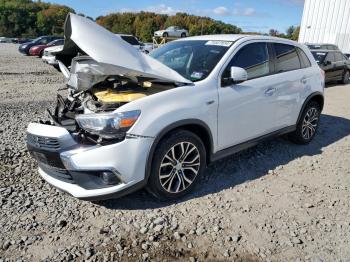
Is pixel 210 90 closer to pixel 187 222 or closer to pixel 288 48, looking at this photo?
pixel 187 222

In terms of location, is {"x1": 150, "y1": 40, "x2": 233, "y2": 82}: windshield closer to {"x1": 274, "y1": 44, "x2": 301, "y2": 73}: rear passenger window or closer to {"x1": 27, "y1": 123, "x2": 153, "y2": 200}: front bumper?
{"x1": 274, "y1": 44, "x2": 301, "y2": 73}: rear passenger window

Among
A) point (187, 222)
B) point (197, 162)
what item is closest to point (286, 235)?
point (187, 222)

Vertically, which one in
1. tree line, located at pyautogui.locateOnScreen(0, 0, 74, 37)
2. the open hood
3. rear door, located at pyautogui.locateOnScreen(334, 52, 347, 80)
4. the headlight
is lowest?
tree line, located at pyautogui.locateOnScreen(0, 0, 74, 37)

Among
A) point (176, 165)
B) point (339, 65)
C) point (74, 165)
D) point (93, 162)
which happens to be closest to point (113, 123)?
point (93, 162)

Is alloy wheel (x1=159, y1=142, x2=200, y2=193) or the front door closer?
alloy wheel (x1=159, y1=142, x2=200, y2=193)

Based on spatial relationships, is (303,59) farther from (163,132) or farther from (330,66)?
(330,66)

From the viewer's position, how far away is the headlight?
10.8ft

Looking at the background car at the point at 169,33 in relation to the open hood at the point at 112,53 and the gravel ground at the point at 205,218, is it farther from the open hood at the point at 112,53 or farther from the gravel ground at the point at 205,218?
the open hood at the point at 112,53

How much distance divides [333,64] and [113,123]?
12.8 meters

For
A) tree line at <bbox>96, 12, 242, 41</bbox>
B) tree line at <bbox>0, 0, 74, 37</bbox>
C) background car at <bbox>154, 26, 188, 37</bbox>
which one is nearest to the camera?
background car at <bbox>154, 26, 188, 37</bbox>

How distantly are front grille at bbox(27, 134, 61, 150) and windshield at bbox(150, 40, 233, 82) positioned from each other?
163 centimetres

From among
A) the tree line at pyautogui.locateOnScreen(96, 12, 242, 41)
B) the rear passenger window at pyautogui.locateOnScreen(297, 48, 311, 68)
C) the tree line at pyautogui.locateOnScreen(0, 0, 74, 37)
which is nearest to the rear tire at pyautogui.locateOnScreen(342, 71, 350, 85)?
the rear passenger window at pyautogui.locateOnScreen(297, 48, 311, 68)

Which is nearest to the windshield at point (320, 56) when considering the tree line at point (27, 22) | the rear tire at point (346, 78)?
the rear tire at point (346, 78)

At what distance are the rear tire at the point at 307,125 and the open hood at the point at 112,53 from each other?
2559 millimetres
